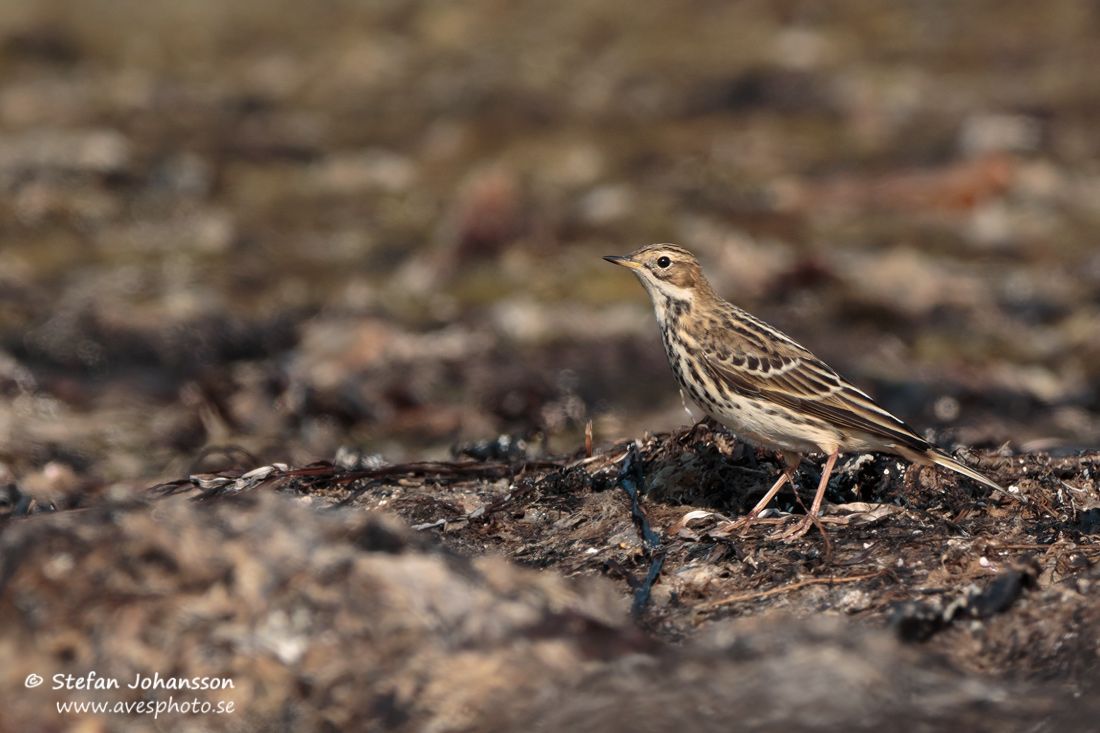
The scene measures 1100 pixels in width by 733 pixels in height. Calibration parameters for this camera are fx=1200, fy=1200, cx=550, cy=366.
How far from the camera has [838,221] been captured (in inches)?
556

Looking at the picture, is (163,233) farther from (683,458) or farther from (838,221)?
(683,458)

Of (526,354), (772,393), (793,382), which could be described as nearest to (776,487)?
(772,393)

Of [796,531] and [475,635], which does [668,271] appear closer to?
[796,531]

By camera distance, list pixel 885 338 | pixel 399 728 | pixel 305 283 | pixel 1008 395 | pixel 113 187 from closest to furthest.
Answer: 1. pixel 399 728
2. pixel 1008 395
3. pixel 885 338
4. pixel 305 283
5. pixel 113 187

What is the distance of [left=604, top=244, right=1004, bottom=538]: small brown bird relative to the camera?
5445mm

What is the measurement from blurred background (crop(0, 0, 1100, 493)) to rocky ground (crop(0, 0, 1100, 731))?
0.06 m

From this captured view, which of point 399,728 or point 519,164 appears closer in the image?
point 399,728

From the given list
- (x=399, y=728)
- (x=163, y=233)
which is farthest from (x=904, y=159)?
(x=399, y=728)

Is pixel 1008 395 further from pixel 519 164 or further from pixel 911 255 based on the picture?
pixel 519 164

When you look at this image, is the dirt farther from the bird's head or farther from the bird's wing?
the bird's head

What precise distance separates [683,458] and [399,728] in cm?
273

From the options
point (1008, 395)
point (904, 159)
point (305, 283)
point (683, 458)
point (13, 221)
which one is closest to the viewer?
point (683, 458)

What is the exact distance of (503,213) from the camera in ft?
43.6

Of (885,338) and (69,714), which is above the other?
(69,714)
